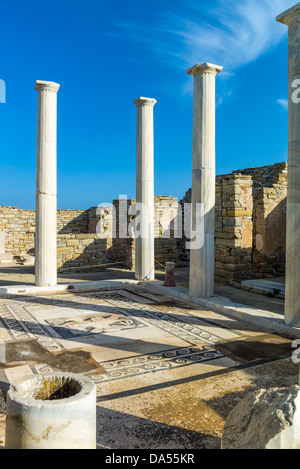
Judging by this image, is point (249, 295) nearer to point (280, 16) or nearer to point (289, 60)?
point (289, 60)

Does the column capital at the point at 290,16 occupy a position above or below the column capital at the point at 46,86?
below

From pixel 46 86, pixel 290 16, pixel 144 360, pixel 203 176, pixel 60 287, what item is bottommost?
pixel 144 360

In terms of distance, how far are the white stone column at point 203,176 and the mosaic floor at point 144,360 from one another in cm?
91

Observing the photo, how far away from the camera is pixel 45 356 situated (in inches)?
192

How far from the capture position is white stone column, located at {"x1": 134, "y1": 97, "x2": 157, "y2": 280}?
10.6 metres

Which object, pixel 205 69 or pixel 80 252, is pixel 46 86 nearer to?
pixel 205 69

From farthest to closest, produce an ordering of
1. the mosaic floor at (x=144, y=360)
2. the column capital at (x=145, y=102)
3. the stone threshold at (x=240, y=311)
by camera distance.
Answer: the column capital at (x=145, y=102) → the stone threshold at (x=240, y=311) → the mosaic floor at (x=144, y=360)

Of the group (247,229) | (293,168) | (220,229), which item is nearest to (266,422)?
(293,168)

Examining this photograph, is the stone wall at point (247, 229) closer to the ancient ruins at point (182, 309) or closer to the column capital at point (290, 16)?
the ancient ruins at point (182, 309)

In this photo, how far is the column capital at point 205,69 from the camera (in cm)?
789

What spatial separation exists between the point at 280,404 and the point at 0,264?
14972mm

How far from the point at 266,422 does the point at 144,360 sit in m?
2.55

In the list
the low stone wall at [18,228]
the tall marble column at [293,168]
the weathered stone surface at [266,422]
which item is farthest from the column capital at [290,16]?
the low stone wall at [18,228]

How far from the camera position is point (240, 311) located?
275 inches
